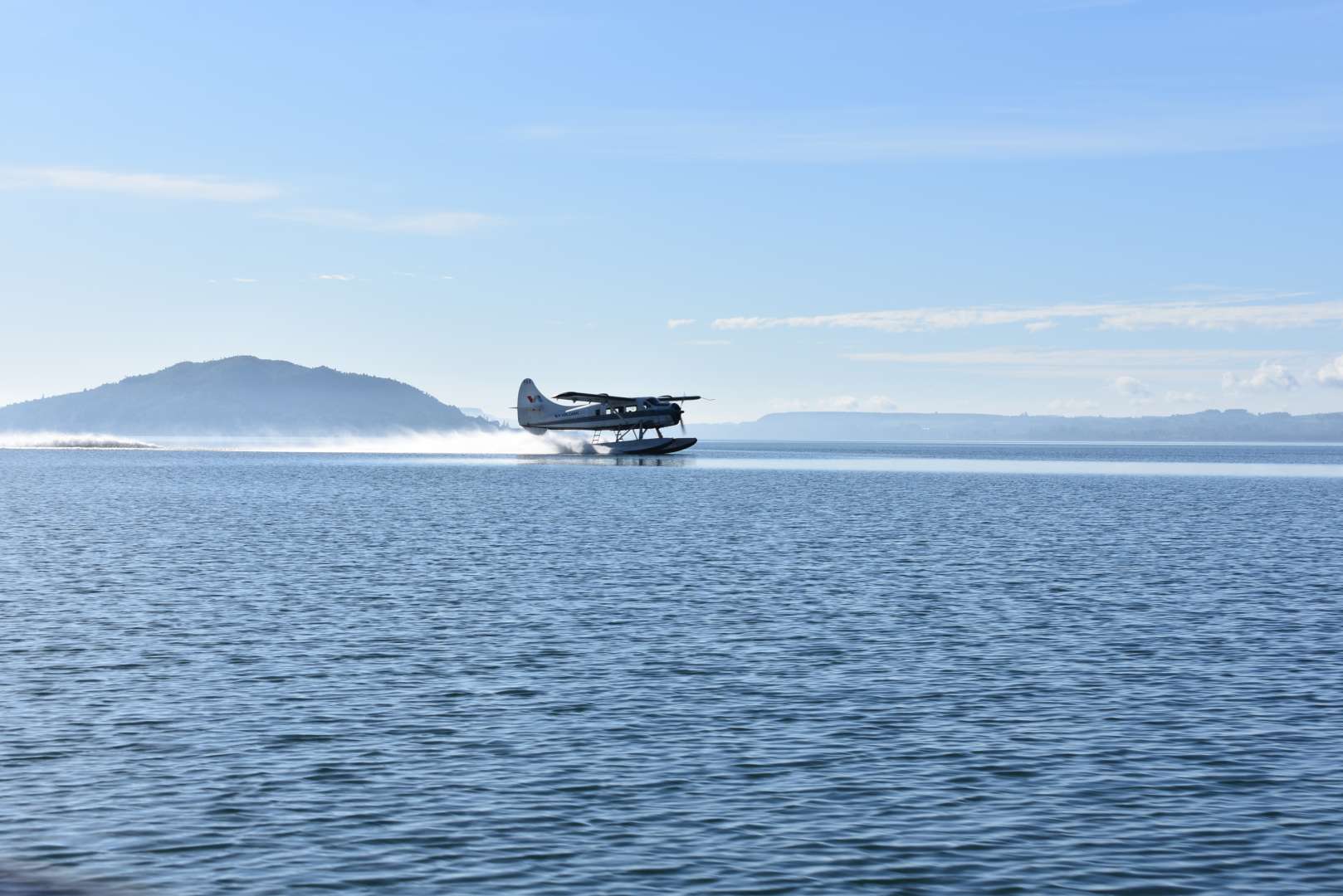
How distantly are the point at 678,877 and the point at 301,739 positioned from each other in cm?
978

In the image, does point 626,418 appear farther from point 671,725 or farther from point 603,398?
point 671,725

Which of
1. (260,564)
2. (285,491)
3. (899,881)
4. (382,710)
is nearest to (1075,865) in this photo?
(899,881)

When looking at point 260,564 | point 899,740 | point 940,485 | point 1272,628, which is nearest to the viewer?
point 899,740

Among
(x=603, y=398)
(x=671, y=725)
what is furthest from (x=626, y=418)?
(x=671, y=725)

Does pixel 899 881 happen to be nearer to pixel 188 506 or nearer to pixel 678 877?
pixel 678 877

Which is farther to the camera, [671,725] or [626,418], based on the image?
[626,418]

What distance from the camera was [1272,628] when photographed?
38.3 meters

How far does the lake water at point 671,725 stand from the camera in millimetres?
17375

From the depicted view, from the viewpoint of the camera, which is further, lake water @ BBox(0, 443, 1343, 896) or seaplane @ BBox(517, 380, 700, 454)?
seaplane @ BBox(517, 380, 700, 454)

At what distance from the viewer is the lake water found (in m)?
17.4

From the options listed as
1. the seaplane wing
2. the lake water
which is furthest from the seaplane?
the lake water

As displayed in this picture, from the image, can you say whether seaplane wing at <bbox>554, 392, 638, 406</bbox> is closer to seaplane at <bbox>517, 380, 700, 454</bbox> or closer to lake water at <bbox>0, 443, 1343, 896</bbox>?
seaplane at <bbox>517, 380, 700, 454</bbox>

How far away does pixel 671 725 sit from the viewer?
995 inches

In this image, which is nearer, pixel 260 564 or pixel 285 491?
pixel 260 564
